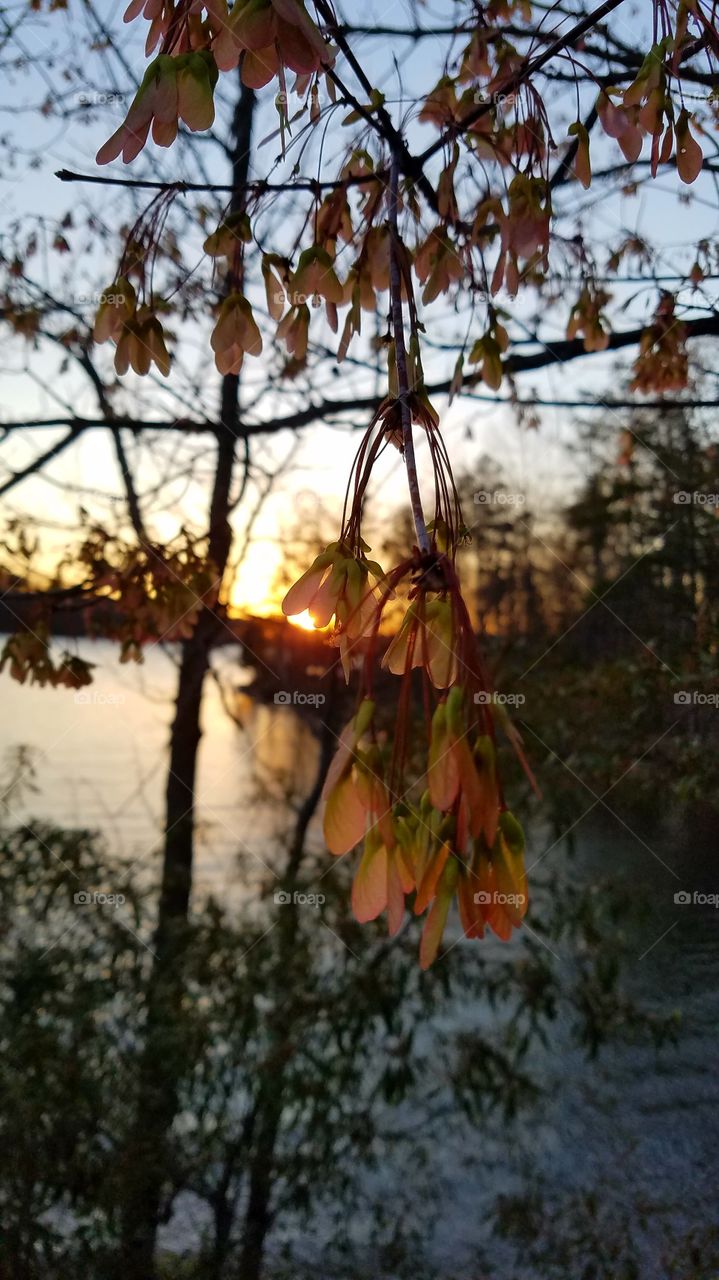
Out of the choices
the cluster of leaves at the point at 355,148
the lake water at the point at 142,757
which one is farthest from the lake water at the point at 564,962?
the cluster of leaves at the point at 355,148

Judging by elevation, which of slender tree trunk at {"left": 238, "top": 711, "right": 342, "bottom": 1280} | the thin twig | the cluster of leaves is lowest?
slender tree trunk at {"left": 238, "top": 711, "right": 342, "bottom": 1280}

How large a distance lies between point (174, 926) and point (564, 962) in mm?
Result: 711

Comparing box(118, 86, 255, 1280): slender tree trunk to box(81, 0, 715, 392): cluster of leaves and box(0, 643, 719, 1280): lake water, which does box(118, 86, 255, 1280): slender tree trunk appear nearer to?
box(0, 643, 719, 1280): lake water

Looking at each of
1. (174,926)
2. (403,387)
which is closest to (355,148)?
(403,387)

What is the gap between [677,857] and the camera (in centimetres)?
142

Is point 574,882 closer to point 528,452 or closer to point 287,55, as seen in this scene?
point 528,452

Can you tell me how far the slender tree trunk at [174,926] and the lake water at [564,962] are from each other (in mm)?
42

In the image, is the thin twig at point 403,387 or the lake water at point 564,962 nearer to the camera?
the thin twig at point 403,387

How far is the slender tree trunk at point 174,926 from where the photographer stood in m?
1.33

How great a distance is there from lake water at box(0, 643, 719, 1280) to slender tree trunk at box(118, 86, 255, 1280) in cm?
4

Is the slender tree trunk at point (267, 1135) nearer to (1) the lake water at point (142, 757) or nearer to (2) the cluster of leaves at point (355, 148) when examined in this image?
(1) the lake water at point (142, 757)

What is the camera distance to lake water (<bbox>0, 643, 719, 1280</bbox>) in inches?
50.0

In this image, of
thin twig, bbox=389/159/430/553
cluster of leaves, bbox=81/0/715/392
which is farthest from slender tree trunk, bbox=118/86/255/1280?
thin twig, bbox=389/159/430/553

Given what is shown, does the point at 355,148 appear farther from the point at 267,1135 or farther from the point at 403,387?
the point at 267,1135
